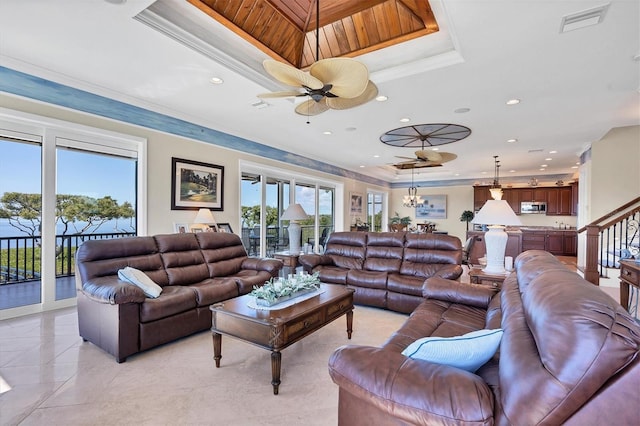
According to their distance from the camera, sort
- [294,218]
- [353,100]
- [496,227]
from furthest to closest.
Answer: [294,218] < [496,227] < [353,100]

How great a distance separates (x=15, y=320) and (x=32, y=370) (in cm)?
139

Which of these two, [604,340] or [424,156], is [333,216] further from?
[604,340]

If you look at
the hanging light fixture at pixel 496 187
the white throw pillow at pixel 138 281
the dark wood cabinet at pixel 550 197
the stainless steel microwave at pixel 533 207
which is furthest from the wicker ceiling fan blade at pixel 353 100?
the stainless steel microwave at pixel 533 207

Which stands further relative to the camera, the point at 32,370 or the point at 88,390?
the point at 32,370

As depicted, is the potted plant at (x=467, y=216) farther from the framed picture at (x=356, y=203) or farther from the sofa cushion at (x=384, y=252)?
the sofa cushion at (x=384, y=252)

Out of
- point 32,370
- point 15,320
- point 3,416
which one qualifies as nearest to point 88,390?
point 3,416

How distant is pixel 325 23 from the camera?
3008 mm

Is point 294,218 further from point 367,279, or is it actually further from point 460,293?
point 460,293

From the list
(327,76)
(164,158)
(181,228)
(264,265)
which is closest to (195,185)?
(164,158)

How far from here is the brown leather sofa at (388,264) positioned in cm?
376

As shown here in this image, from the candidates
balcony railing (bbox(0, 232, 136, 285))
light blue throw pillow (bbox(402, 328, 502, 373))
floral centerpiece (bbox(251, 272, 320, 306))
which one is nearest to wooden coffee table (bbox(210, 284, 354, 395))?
floral centerpiece (bbox(251, 272, 320, 306))

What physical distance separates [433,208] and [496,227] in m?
8.39

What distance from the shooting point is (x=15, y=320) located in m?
3.23

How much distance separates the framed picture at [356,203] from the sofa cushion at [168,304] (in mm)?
6719
